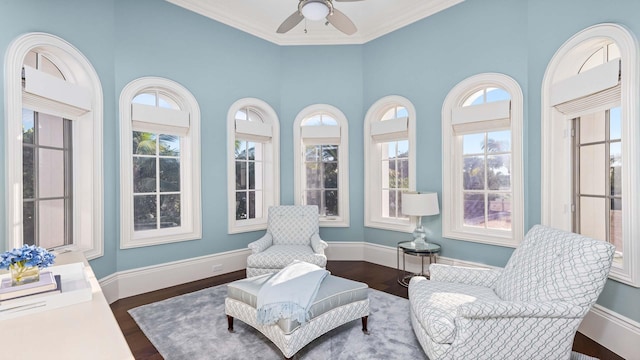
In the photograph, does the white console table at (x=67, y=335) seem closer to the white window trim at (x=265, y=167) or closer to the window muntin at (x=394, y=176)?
the white window trim at (x=265, y=167)

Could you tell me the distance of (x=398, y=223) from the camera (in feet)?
14.6

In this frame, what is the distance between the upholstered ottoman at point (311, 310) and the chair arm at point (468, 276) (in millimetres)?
→ 663

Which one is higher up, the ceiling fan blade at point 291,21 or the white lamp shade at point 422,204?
the ceiling fan blade at point 291,21

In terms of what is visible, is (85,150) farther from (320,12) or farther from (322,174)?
(322,174)

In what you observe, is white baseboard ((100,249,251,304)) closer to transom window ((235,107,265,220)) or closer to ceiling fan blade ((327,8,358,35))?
transom window ((235,107,265,220))

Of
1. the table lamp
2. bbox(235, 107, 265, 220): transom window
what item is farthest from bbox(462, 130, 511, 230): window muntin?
bbox(235, 107, 265, 220): transom window

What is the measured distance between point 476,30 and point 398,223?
257cm

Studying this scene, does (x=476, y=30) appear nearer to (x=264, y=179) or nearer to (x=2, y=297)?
(x=264, y=179)

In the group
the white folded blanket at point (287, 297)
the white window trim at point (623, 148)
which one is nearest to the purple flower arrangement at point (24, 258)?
the white folded blanket at point (287, 297)

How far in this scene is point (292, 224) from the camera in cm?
418

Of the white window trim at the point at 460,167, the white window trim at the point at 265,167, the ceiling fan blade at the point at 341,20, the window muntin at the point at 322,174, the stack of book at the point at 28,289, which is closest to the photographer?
the stack of book at the point at 28,289

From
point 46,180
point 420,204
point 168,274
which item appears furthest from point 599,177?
point 46,180

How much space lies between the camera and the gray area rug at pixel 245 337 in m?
2.30

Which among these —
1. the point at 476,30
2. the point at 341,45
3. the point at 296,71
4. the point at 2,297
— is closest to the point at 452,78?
the point at 476,30
